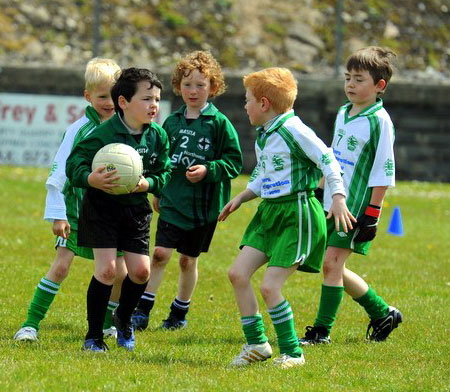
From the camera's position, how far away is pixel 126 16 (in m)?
26.2

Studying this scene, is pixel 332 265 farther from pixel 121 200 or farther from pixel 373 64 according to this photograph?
pixel 121 200

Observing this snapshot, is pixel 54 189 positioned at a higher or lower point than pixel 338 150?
lower

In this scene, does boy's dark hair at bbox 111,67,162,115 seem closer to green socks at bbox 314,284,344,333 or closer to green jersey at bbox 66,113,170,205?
green jersey at bbox 66,113,170,205

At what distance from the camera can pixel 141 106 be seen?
7059mm

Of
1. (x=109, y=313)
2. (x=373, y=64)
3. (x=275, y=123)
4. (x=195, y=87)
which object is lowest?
(x=109, y=313)

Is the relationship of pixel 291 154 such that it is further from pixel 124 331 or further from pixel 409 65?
pixel 409 65

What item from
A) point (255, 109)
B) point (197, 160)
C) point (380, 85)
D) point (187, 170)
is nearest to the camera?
point (255, 109)

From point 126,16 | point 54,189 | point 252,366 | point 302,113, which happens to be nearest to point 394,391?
point 252,366

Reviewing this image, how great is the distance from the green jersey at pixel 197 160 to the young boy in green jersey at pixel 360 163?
93cm

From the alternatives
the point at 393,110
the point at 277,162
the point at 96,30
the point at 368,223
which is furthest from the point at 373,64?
the point at 393,110

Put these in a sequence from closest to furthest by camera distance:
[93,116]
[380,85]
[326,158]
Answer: [326,158], [93,116], [380,85]

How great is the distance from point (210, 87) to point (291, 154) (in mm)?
1738

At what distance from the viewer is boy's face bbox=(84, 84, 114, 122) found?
7.55 m

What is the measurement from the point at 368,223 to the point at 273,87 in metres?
1.35
